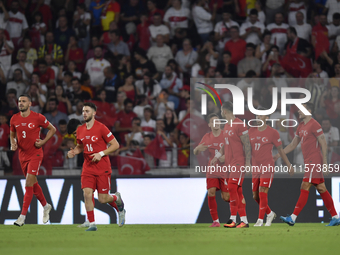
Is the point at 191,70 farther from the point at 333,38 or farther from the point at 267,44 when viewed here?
the point at 333,38

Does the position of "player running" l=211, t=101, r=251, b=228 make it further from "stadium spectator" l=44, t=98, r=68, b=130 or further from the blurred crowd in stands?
"stadium spectator" l=44, t=98, r=68, b=130

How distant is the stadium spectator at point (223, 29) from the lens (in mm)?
14586

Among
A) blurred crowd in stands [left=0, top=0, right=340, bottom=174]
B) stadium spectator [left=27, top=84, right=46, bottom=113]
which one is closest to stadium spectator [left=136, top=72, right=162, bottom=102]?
blurred crowd in stands [left=0, top=0, right=340, bottom=174]

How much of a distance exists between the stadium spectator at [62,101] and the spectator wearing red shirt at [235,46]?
14.3 ft

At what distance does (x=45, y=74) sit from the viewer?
46.6 ft

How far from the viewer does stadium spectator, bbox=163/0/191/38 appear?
1503 cm

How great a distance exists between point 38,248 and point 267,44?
9797 mm

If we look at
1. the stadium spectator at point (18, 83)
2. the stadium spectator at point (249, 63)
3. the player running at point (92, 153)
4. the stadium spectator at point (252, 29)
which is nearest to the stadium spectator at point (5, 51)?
the stadium spectator at point (18, 83)

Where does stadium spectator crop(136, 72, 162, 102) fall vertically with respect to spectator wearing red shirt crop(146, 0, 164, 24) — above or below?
below

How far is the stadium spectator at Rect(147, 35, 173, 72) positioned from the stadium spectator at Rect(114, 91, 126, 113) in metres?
1.64

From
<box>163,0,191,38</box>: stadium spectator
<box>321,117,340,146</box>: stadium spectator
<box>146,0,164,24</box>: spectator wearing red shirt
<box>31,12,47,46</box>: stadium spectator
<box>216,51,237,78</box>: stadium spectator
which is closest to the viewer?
<box>321,117,340,146</box>: stadium spectator

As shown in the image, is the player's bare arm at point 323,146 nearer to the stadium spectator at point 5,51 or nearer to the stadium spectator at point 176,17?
the stadium spectator at point 176,17

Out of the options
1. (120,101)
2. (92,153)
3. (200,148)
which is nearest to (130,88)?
(120,101)

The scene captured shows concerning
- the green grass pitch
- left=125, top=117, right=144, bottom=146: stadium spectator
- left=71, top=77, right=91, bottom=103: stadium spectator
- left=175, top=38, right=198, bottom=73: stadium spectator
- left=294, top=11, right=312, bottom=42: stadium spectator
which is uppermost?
left=294, top=11, right=312, bottom=42: stadium spectator
